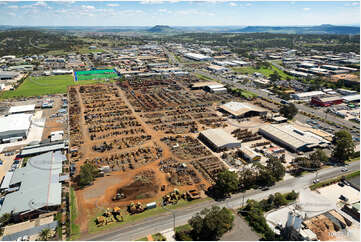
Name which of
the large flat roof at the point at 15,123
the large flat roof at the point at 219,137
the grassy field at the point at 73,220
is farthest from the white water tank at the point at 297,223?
the large flat roof at the point at 15,123

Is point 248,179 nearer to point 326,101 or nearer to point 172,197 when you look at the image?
point 172,197

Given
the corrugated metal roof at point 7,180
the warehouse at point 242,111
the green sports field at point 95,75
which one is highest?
the green sports field at point 95,75

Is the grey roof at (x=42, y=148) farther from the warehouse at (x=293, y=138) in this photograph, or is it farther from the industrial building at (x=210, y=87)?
the industrial building at (x=210, y=87)

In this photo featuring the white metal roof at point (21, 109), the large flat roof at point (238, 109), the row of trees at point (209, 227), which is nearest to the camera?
the row of trees at point (209, 227)

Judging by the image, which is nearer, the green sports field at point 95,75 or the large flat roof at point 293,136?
the large flat roof at point 293,136

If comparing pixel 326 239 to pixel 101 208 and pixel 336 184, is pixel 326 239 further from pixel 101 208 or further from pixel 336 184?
pixel 101 208

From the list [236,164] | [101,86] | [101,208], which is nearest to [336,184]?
[236,164]

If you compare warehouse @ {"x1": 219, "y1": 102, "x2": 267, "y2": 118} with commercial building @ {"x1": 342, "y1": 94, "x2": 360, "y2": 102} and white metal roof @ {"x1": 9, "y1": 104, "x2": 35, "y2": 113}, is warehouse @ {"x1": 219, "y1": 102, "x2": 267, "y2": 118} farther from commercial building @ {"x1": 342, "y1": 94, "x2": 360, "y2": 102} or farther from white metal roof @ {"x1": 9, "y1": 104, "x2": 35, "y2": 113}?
white metal roof @ {"x1": 9, "y1": 104, "x2": 35, "y2": 113}
